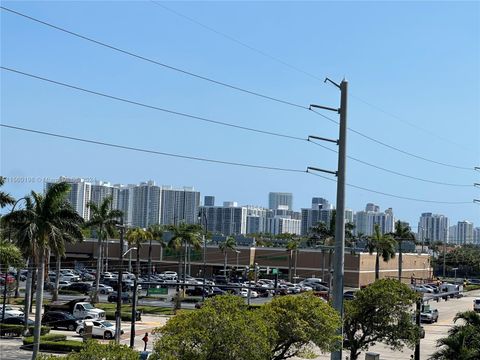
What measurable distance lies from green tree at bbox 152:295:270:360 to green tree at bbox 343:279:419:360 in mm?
13084

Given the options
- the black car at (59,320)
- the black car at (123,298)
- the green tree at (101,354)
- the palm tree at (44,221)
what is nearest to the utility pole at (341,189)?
the green tree at (101,354)

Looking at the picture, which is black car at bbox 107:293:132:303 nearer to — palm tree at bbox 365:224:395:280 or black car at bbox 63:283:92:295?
black car at bbox 63:283:92:295

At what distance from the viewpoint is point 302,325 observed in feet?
83.1

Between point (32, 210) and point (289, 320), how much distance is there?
16.0m

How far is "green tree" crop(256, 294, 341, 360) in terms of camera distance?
2531cm

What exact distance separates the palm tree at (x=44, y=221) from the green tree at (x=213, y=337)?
16219mm

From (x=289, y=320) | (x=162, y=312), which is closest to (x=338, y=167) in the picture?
(x=289, y=320)

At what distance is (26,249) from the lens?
119 feet

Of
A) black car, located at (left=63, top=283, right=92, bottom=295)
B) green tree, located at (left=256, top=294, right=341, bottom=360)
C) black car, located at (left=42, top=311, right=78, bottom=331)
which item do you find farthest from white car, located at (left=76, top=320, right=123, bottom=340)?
black car, located at (left=63, top=283, right=92, bottom=295)

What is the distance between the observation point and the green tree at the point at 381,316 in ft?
109

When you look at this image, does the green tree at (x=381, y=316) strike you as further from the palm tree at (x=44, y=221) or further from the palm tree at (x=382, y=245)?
the palm tree at (x=382, y=245)

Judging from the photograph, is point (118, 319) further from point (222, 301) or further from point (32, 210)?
point (222, 301)

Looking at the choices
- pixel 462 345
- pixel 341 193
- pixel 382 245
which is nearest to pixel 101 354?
pixel 341 193

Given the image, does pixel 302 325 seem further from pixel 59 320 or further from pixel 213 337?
pixel 59 320
